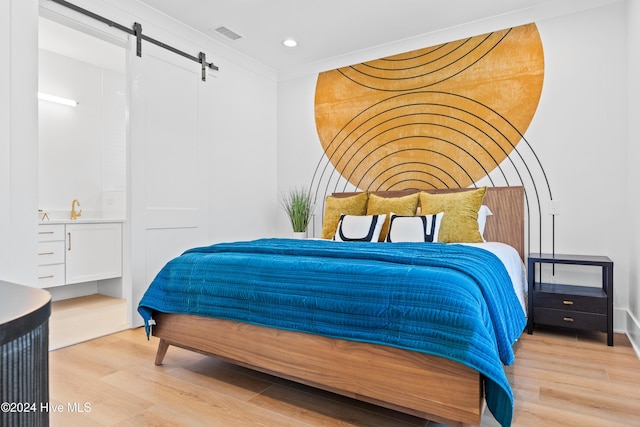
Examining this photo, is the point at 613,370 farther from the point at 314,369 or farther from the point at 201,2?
the point at 201,2

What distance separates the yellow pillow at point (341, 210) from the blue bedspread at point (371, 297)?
139cm

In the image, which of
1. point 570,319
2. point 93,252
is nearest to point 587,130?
point 570,319

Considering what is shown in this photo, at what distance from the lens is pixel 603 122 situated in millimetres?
3061

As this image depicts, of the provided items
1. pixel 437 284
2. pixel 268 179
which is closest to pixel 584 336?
pixel 437 284

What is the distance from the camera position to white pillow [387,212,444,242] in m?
3.03

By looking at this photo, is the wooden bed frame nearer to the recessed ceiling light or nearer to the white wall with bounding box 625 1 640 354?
the white wall with bounding box 625 1 640 354

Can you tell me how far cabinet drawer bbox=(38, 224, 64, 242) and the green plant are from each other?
7.43 ft

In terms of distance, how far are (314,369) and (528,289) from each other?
1979mm

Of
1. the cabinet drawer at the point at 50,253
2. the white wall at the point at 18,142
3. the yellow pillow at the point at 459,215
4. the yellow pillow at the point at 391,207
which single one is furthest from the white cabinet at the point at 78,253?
the yellow pillow at the point at 459,215

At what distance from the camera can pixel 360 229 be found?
129 inches

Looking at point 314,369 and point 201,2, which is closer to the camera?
point 314,369

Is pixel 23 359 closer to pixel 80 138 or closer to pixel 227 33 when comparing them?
pixel 227 33

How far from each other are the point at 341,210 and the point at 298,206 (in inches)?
27.8

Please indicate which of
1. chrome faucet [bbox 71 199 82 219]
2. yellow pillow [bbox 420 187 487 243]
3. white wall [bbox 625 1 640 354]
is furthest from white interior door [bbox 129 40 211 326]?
white wall [bbox 625 1 640 354]
